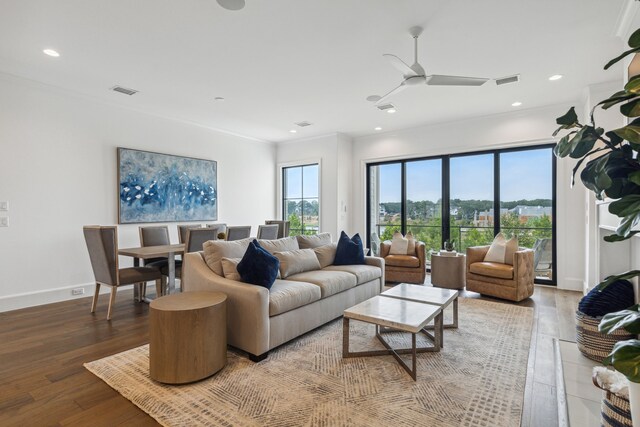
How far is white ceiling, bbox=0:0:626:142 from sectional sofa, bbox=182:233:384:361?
2.04m

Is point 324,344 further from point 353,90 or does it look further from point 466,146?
point 466,146

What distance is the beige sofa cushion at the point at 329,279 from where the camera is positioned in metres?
3.33

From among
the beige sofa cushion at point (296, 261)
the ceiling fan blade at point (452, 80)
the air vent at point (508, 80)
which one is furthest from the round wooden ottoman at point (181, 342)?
the air vent at point (508, 80)

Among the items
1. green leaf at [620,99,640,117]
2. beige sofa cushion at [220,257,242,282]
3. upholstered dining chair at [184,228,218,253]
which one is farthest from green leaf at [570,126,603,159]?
upholstered dining chair at [184,228,218,253]

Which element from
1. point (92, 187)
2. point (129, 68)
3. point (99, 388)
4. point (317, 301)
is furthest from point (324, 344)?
point (92, 187)

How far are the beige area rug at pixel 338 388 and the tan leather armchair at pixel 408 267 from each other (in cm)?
215

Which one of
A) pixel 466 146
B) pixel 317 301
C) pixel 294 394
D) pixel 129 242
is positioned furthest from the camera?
pixel 466 146

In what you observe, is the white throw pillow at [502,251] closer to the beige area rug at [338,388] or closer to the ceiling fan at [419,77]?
the beige area rug at [338,388]

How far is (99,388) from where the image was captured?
223 centimetres

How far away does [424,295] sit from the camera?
313cm

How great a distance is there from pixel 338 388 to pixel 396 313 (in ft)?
2.44

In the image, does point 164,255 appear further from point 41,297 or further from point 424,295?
Result: point 424,295

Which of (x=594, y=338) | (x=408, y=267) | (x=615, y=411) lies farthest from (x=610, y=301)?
(x=408, y=267)

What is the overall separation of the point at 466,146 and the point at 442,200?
3.55 feet
